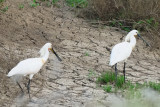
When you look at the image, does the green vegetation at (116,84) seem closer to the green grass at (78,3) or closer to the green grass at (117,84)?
the green grass at (117,84)

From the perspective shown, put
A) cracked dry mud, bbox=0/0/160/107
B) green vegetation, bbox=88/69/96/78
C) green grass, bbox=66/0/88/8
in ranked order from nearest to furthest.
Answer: cracked dry mud, bbox=0/0/160/107 < green vegetation, bbox=88/69/96/78 < green grass, bbox=66/0/88/8

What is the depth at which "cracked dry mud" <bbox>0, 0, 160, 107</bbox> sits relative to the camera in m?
5.41

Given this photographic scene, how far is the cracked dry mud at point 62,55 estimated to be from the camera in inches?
213

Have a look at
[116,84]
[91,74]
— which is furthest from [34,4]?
[116,84]

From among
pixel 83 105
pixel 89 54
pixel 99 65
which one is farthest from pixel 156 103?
pixel 89 54

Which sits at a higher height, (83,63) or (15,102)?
(83,63)

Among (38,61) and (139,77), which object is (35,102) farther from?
(139,77)

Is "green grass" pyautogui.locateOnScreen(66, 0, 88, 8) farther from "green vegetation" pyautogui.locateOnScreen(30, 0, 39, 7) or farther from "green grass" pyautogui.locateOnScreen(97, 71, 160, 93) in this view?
"green grass" pyautogui.locateOnScreen(97, 71, 160, 93)

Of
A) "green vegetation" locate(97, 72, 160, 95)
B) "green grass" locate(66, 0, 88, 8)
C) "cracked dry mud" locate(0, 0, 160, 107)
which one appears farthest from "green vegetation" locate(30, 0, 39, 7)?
"green vegetation" locate(97, 72, 160, 95)

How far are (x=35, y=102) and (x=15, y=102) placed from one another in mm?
283

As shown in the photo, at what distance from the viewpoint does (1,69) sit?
6.05m

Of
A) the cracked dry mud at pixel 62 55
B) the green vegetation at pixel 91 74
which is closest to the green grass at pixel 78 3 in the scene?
the cracked dry mud at pixel 62 55

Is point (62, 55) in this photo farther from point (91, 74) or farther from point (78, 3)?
point (78, 3)

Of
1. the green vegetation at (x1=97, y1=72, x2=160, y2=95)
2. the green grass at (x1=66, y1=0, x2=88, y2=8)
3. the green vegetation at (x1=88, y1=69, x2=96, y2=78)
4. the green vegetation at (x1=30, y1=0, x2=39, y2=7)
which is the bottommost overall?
the green vegetation at (x1=97, y1=72, x2=160, y2=95)
